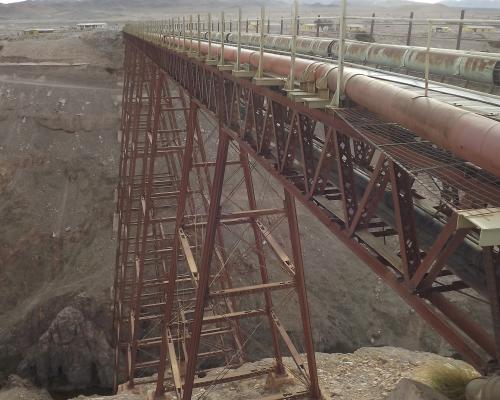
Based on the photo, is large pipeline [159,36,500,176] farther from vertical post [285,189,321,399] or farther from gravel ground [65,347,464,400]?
gravel ground [65,347,464,400]

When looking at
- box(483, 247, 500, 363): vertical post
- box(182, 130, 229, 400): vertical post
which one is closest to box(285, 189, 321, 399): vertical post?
box(182, 130, 229, 400): vertical post

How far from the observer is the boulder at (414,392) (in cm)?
470

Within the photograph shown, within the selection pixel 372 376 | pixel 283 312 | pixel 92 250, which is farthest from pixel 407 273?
pixel 92 250

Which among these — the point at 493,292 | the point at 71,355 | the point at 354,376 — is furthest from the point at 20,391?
the point at 493,292

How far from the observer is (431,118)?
3383mm

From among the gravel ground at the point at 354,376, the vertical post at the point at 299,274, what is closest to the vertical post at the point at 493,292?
the vertical post at the point at 299,274

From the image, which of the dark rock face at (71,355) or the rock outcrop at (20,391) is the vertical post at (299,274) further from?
the dark rock face at (71,355)

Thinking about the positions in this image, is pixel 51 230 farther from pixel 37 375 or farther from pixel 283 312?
pixel 283 312

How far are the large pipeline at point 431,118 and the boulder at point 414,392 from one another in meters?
2.56

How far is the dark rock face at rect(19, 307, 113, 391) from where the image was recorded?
73.7ft

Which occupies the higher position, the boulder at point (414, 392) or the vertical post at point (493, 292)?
the vertical post at point (493, 292)

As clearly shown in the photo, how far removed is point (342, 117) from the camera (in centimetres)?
430

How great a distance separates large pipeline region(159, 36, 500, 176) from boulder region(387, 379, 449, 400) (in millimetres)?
2555

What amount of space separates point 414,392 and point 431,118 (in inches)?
108
